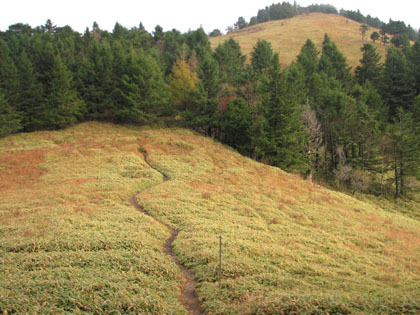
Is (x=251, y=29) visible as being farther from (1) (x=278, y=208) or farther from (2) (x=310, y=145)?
(1) (x=278, y=208)

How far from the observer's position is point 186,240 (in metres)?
17.4

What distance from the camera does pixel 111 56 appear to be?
60.2m

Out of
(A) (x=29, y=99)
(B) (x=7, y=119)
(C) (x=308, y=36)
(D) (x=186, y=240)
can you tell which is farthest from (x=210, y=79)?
(C) (x=308, y=36)

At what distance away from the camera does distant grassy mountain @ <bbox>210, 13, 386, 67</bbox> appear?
10838 cm

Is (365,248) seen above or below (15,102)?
below

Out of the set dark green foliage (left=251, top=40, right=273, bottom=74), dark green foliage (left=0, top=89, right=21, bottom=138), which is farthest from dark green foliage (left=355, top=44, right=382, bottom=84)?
dark green foliage (left=0, top=89, right=21, bottom=138)

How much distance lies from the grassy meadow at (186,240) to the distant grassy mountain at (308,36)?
7784 centimetres

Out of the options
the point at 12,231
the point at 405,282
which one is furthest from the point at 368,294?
the point at 12,231

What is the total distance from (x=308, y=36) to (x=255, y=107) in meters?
100

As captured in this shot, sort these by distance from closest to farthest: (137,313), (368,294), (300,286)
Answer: (137,313) < (368,294) < (300,286)

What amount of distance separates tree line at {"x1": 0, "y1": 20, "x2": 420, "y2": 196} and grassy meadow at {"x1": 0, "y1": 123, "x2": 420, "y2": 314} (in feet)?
27.4

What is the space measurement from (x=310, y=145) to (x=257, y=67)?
37.3 m

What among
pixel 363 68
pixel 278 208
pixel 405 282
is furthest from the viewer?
pixel 363 68

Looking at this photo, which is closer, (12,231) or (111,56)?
(12,231)
